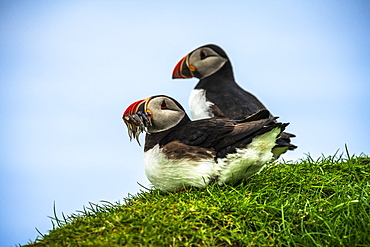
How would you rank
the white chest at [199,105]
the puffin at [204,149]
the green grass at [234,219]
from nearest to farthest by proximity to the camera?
the green grass at [234,219]
the puffin at [204,149]
the white chest at [199,105]

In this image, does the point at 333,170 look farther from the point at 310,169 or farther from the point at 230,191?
the point at 230,191

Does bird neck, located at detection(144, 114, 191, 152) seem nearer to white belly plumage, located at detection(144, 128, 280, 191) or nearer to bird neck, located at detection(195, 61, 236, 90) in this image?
white belly plumage, located at detection(144, 128, 280, 191)

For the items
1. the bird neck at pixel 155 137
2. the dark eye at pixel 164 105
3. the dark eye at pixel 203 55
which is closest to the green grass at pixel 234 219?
the bird neck at pixel 155 137

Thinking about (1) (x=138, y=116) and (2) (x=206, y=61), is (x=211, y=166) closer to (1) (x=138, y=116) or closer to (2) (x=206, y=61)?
(1) (x=138, y=116)

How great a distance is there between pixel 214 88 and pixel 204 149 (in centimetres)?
232

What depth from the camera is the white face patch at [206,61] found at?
619 centimetres

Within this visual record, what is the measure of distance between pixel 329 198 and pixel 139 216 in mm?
1709

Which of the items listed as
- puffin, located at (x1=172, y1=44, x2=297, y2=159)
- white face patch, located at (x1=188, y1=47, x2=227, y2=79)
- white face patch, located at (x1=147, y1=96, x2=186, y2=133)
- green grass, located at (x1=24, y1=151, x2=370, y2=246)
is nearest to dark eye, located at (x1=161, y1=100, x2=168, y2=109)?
white face patch, located at (x1=147, y1=96, x2=186, y2=133)

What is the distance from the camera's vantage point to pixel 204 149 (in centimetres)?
380

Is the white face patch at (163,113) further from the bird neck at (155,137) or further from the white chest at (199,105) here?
the white chest at (199,105)

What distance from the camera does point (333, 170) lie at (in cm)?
461

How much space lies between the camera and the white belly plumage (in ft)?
12.4

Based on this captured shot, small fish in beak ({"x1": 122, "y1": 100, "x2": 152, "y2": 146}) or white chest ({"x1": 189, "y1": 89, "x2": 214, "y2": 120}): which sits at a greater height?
small fish in beak ({"x1": 122, "y1": 100, "x2": 152, "y2": 146})

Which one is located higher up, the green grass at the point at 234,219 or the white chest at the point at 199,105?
the white chest at the point at 199,105
